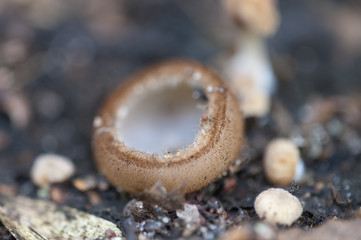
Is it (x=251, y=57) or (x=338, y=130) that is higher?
(x=251, y=57)

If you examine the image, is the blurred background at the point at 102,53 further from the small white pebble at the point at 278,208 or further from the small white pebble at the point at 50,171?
the small white pebble at the point at 278,208

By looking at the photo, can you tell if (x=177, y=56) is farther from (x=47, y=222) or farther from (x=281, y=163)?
(x=47, y=222)

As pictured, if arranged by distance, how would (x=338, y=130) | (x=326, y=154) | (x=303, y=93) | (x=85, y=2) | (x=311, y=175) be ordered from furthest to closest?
(x=85, y=2)
(x=303, y=93)
(x=338, y=130)
(x=326, y=154)
(x=311, y=175)

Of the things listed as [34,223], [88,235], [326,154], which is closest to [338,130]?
[326,154]

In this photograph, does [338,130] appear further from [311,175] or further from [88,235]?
[88,235]

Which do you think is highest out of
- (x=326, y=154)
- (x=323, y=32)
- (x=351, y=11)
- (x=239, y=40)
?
(x=351, y=11)

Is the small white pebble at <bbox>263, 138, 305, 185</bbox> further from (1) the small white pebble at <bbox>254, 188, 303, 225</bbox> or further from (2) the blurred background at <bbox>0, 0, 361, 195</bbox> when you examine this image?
(2) the blurred background at <bbox>0, 0, 361, 195</bbox>

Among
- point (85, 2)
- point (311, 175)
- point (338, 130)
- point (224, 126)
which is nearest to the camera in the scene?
point (224, 126)
